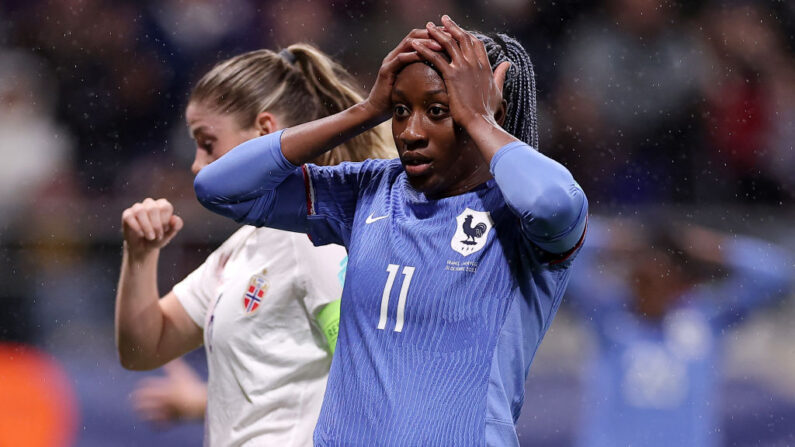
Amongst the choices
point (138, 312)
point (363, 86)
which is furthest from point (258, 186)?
point (363, 86)

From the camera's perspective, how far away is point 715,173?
5.57m

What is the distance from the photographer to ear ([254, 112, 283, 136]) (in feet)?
7.86

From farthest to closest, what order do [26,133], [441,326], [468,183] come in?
[26,133] < [468,183] < [441,326]

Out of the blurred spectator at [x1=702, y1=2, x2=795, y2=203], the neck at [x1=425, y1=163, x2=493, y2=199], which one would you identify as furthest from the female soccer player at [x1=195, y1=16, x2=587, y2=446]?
the blurred spectator at [x1=702, y1=2, x2=795, y2=203]

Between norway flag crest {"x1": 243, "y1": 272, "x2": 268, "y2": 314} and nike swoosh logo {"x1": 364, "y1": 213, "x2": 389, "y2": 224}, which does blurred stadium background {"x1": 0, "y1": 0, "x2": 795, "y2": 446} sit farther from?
nike swoosh logo {"x1": 364, "y1": 213, "x2": 389, "y2": 224}

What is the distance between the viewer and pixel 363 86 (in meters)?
5.32

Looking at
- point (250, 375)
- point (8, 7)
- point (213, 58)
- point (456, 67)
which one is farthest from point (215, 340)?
point (8, 7)

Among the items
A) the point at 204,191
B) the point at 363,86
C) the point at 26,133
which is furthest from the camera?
the point at 26,133

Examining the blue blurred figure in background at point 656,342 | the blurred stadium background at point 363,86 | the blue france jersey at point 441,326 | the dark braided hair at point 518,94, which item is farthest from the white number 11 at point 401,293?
the blurred stadium background at point 363,86

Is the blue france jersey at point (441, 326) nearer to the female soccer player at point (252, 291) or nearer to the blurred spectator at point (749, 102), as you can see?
the female soccer player at point (252, 291)

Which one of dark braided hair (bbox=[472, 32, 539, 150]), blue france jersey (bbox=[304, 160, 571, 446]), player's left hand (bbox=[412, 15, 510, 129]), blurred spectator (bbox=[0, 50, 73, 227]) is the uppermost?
player's left hand (bbox=[412, 15, 510, 129])

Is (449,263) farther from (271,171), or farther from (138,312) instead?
(138,312)

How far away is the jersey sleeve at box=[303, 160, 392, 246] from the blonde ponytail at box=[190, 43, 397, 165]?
619mm

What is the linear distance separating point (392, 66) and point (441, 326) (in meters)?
0.39
